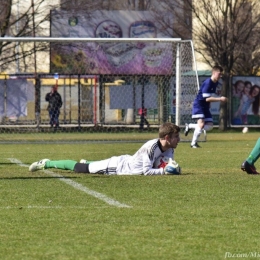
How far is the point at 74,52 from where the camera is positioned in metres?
33.7

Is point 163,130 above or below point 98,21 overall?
below

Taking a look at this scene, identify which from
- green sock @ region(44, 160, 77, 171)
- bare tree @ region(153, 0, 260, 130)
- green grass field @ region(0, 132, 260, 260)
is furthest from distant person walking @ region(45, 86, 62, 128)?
green sock @ region(44, 160, 77, 171)

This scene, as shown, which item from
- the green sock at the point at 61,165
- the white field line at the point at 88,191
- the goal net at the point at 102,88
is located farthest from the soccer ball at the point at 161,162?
the goal net at the point at 102,88

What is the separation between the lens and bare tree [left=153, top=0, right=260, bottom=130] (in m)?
39.0

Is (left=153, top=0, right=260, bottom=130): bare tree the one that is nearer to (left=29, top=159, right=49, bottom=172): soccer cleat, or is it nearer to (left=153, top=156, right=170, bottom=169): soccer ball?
(left=29, top=159, right=49, bottom=172): soccer cleat

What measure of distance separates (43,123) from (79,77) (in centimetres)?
328

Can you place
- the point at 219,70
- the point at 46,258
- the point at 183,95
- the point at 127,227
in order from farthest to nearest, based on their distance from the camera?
the point at 183,95 → the point at 219,70 → the point at 127,227 → the point at 46,258

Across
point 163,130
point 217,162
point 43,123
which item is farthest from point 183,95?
point 163,130

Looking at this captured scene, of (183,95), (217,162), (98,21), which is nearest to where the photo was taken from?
(217,162)

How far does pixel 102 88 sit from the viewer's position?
31.8 meters

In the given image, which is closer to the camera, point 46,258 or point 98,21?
point 46,258

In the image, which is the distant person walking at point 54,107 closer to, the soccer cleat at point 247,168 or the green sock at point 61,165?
the green sock at point 61,165

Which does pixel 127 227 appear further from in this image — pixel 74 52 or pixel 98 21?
pixel 98 21

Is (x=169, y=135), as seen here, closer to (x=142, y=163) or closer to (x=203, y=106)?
(x=142, y=163)
